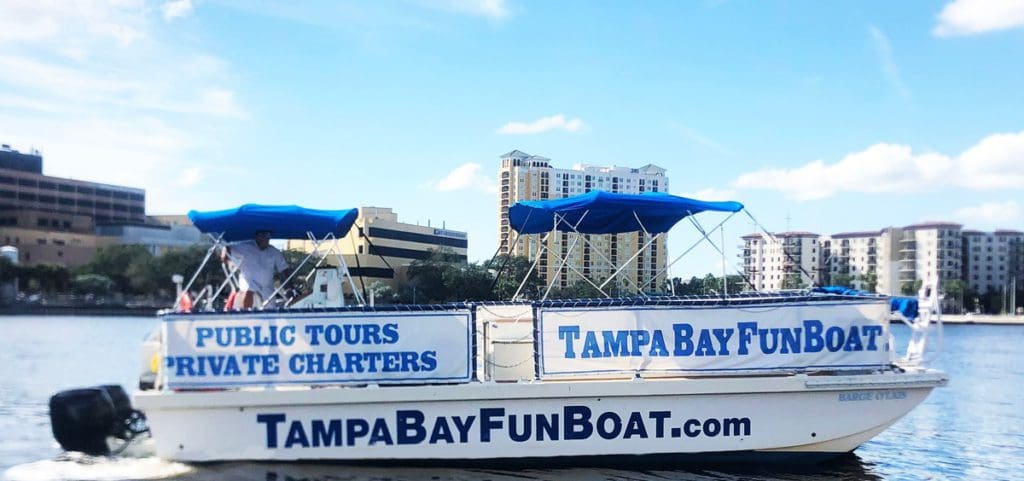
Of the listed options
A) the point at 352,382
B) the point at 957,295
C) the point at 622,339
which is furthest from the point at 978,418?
the point at 957,295

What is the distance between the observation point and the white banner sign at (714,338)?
28.9 feet

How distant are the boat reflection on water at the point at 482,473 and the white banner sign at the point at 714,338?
105 centimetres

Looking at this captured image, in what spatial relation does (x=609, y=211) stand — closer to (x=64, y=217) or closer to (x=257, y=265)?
(x=257, y=265)

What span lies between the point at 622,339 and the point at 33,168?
2337 inches

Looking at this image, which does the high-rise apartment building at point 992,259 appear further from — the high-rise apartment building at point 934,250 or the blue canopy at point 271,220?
the blue canopy at point 271,220

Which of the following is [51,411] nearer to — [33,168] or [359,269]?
[359,269]

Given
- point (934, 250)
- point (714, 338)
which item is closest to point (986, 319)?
point (934, 250)

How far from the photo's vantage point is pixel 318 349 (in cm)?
855

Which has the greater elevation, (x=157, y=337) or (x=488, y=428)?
(x=157, y=337)

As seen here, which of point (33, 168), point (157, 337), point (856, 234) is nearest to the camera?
point (157, 337)

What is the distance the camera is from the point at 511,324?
9727 mm

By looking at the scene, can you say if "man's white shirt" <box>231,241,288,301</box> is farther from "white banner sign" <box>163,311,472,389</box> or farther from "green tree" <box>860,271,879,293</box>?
"green tree" <box>860,271,879,293</box>

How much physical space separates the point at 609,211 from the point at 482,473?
11.4 ft

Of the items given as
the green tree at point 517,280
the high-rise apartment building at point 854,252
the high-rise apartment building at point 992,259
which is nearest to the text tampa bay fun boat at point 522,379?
the green tree at point 517,280
